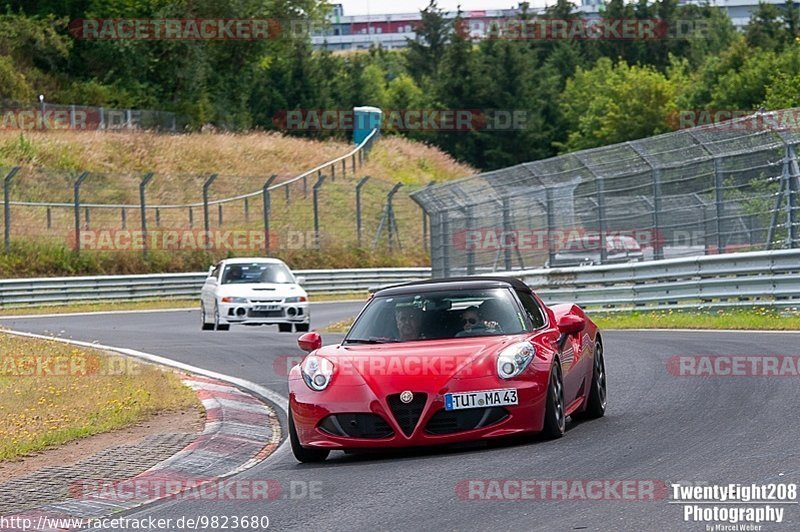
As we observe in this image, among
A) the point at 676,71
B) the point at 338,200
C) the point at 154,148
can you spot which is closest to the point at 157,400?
the point at 338,200

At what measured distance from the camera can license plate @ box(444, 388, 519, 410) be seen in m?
8.73

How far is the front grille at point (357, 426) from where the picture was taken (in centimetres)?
880

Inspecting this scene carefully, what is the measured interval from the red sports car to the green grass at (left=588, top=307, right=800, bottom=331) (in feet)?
30.0

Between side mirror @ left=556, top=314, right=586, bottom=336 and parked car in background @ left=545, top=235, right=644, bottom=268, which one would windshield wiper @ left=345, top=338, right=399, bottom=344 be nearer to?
side mirror @ left=556, top=314, right=586, bottom=336

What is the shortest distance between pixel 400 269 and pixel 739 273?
22257 millimetres

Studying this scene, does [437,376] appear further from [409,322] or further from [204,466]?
[204,466]

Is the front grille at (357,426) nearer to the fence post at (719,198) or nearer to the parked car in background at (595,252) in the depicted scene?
the fence post at (719,198)

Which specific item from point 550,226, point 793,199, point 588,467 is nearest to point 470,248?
point 550,226

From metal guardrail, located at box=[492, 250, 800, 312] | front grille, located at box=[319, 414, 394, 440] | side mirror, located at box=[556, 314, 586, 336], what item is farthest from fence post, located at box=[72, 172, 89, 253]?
front grille, located at box=[319, 414, 394, 440]

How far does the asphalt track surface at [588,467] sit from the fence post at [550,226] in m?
13.1

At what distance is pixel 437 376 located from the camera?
8805 millimetres

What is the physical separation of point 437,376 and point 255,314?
1551cm

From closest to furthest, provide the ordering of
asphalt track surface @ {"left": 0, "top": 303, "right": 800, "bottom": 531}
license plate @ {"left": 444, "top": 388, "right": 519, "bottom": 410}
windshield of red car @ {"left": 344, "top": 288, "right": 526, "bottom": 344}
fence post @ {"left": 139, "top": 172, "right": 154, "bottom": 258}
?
asphalt track surface @ {"left": 0, "top": 303, "right": 800, "bottom": 531}
license plate @ {"left": 444, "top": 388, "right": 519, "bottom": 410}
windshield of red car @ {"left": 344, "top": 288, "right": 526, "bottom": 344}
fence post @ {"left": 139, "top": 172, "right": 154, "bottom": 258}

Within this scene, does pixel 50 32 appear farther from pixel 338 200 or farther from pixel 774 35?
pixel 774 35
